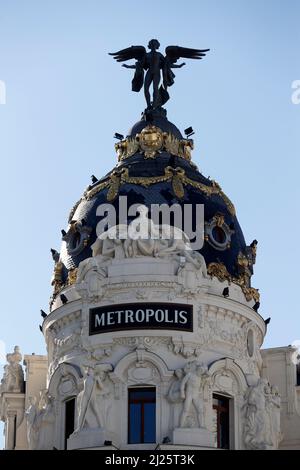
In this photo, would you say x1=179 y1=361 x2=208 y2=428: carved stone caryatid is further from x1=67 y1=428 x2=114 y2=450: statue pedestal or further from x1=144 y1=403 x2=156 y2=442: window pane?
x1=67 y1=428 x2=114 y2=450: statue pedestal

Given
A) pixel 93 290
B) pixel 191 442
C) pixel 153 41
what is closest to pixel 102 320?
pixel 93 290

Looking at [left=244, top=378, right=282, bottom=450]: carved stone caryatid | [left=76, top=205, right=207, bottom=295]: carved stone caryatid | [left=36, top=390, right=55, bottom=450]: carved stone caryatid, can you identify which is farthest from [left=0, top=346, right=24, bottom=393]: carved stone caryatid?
[left=244, top=378, right=282, bottom=450]: carved stone caryatid

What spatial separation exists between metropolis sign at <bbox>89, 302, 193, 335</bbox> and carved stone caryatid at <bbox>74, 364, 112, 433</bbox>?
1.44 metres

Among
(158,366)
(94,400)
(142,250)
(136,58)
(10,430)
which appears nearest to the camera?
(94,400)

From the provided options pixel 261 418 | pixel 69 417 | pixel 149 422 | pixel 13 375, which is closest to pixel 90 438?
pixel 149 422

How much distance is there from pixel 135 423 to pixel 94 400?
59.6 inches

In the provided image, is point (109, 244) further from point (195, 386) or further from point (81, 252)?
point (195, 386)

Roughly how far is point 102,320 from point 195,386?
393 cm

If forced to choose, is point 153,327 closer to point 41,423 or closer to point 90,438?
point 90,438

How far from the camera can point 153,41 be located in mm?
57969

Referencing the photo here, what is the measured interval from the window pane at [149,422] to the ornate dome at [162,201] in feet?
17.6

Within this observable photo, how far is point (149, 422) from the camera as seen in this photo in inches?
1909
